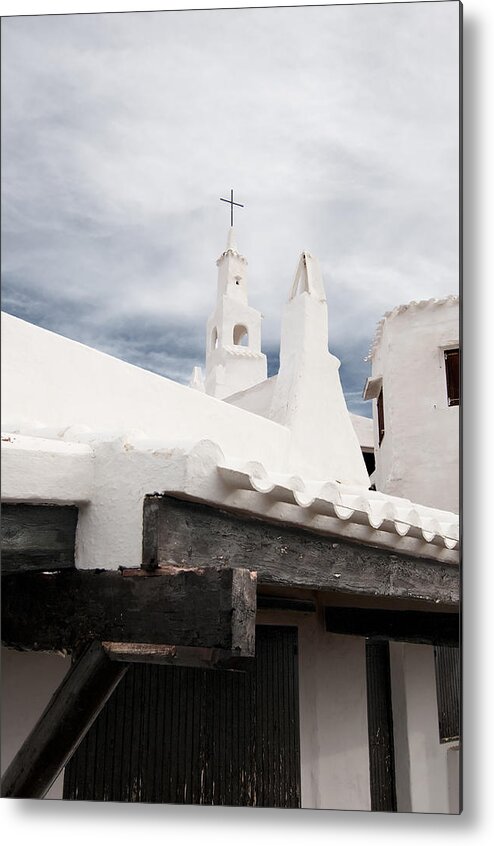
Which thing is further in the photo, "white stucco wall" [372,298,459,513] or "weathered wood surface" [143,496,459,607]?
"white stucco wall" [372,298,459,513]

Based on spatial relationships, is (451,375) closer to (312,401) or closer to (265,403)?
(312,401)

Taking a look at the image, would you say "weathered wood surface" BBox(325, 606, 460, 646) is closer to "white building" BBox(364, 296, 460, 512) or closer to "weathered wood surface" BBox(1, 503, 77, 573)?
"white building" BBox(364, 296, 460, 512)

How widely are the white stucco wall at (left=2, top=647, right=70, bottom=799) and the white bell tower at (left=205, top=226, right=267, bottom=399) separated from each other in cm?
155

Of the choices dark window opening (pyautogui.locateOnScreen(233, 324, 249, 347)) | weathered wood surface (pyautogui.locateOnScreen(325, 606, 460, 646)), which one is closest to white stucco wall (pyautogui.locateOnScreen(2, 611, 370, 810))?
weathered wood surface (pyautogui.locateOnScreen(325, 606, 460, 646))

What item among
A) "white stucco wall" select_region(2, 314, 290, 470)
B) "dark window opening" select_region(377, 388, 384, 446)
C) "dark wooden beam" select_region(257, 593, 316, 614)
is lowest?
"dark wooden beam" select_region(257, 593, 316, 614)

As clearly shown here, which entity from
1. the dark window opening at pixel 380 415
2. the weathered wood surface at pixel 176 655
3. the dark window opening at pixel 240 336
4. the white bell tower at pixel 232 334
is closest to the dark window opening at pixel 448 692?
the weathered wood surface at pixel 176 655

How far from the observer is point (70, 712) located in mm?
1610

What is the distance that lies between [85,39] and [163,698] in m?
2.26

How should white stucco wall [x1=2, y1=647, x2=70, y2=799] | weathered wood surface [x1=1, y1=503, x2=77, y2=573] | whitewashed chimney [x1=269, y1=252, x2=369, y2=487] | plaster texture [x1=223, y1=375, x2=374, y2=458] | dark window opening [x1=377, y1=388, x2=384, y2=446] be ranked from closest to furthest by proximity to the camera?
weathered wood surface [x1=1, y1=503, x2=77, y2=573] < white stucco wall [x1=2, y1=647, x2=70, y2=799] < whitewashed chimney [x1=269, y1=252, x2=369, y2=487] < dark window opening [x1=377, y1=388, x2=384, y2=446] < plaster texture [x1=223, y1=375, x2=374, y2=458]

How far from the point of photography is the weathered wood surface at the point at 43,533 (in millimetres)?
1500

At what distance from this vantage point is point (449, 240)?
219 cm

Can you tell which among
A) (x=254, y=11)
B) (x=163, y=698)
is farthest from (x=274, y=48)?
(x=163, y=698)

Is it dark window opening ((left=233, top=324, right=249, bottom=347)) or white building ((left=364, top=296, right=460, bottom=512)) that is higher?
dark window opening ((left=233, top=324, right=249, bottom=347))

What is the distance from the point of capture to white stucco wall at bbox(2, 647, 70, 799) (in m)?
1.90
